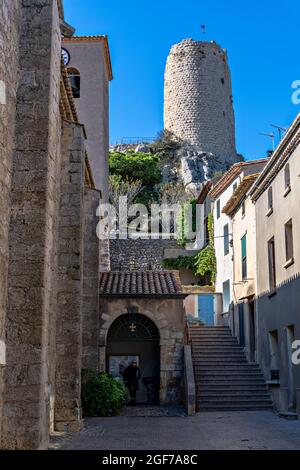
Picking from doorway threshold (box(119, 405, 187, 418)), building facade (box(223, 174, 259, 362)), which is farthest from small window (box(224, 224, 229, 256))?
doorway threshold (box(119, 405, 187, 418))

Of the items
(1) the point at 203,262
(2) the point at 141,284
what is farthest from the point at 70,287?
(1) the point at 203,262

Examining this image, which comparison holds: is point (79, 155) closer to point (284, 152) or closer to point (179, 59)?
point (284, 152)

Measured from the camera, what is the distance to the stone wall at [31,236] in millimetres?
8078

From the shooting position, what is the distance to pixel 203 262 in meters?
33.4

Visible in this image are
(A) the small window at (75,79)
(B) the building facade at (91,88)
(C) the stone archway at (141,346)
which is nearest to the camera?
(C) the stone archway at (141,346)

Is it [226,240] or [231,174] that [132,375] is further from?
[231,174]

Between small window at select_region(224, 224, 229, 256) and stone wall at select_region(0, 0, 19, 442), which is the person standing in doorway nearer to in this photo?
small window at select_region(224, 224, 229, 256)

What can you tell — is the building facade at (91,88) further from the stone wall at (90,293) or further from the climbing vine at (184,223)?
the climbing vine at (184,223)

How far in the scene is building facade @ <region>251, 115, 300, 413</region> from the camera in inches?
599

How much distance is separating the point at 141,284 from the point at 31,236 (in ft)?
38.6

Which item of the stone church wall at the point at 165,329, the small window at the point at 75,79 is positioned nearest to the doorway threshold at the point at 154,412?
the stone church wall at the point at 165,329

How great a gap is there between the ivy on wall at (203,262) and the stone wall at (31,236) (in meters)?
22.8

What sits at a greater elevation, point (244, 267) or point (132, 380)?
point (244, 267)
